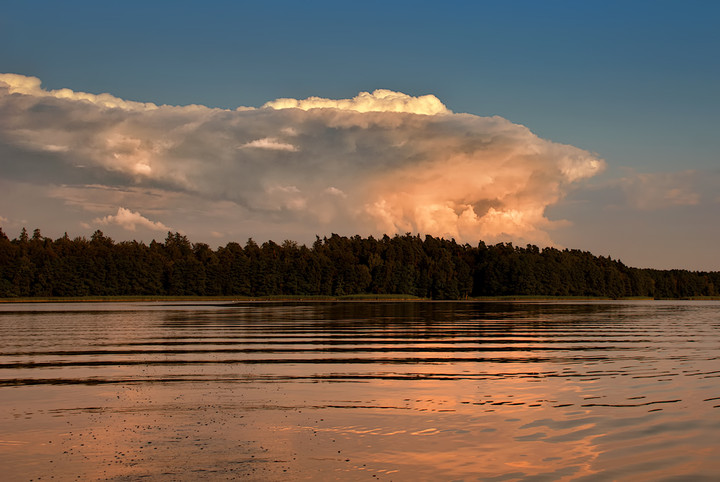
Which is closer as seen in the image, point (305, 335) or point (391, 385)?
point (391, 385)

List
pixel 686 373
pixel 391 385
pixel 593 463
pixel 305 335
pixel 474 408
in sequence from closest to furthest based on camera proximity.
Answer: pixel 593 463 → pixel 474 408 → pixel 391 385 → pixel 686 373 → pixel 305 335

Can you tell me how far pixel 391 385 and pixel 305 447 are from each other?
1069 centimetres

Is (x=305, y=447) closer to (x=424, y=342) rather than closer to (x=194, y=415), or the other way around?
(x=194, y=415)

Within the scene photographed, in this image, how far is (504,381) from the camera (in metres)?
29.3

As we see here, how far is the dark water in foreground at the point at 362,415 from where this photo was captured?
16234 mm

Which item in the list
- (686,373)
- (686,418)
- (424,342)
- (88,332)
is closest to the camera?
(686,418)

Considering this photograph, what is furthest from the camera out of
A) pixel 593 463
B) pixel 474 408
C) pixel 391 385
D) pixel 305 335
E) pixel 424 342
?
pixel 305 335

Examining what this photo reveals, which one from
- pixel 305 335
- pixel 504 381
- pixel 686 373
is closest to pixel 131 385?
pixel 504 381

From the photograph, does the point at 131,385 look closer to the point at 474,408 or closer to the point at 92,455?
the point at 92,455

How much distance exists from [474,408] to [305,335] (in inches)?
1372

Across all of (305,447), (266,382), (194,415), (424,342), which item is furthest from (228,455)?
(424,342)

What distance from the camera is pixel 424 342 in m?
49.8

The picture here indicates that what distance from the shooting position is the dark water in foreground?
53.3ft

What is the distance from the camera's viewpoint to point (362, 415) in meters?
22.0
